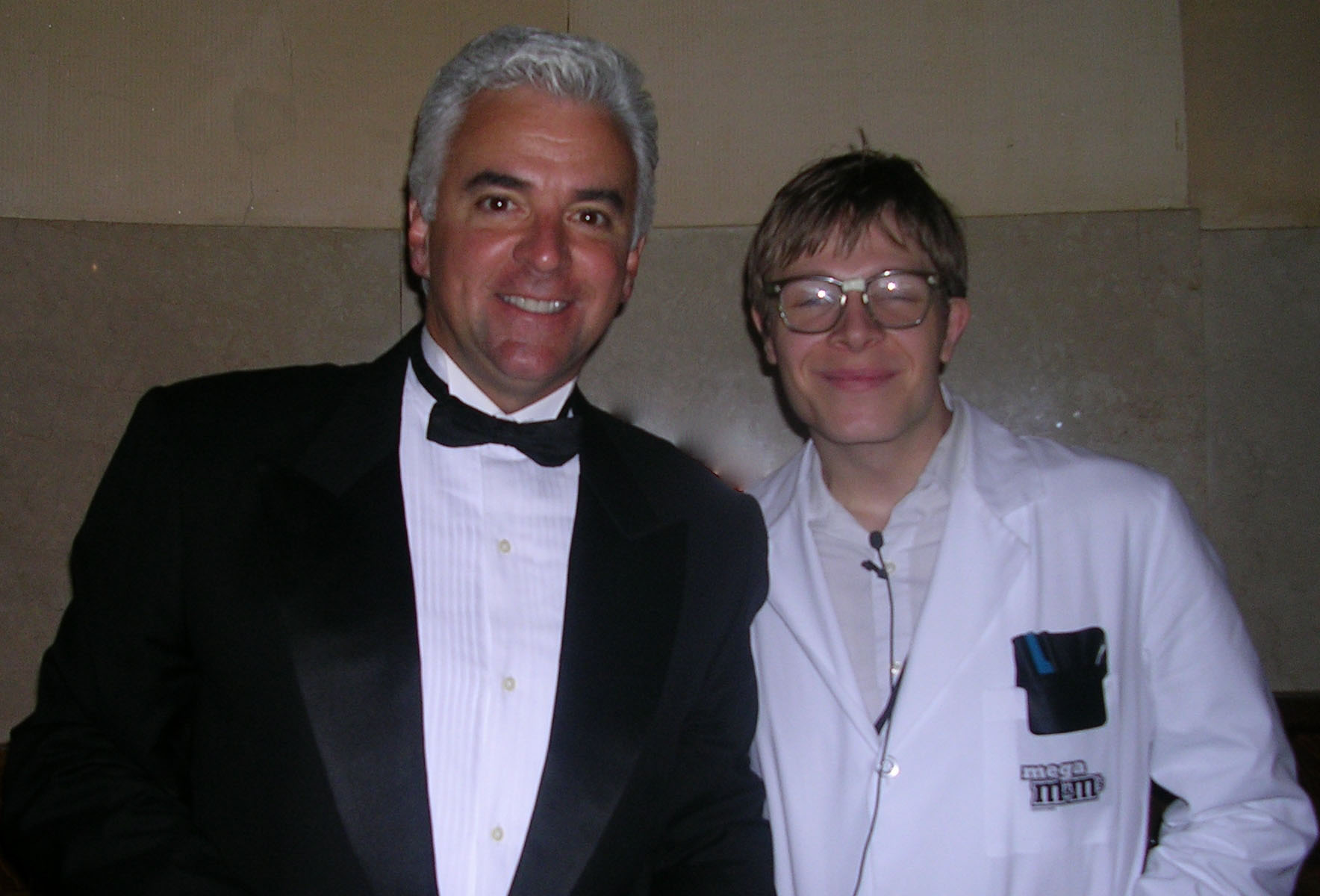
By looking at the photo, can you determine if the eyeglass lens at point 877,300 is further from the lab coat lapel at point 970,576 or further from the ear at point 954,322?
the lab coat lapel at point 970,576

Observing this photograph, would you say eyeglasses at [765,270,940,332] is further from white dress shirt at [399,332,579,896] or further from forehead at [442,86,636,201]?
white dress shirt at [399,332,579,896]

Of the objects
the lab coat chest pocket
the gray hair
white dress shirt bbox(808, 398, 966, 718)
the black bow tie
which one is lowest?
the lab coat chest pocket

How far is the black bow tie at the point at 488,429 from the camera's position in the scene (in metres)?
1.74

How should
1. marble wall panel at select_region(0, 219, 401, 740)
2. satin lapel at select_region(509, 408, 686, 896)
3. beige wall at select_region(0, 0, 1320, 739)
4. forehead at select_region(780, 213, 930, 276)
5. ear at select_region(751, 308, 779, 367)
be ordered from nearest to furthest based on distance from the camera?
satin lapel at select_region(509, 408, 686, 896) → forehead at select_region(780, 213, 930, 276) → ear at select_region(751, 308, 779, 367) → marble wall panel at select_region(0, 219, 401, 740) → beige wall at select_region(0, 0, 1320, 739)

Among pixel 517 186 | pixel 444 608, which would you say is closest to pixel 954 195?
pixel 517 186

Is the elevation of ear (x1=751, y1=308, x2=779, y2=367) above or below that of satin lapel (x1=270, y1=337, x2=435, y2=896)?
above

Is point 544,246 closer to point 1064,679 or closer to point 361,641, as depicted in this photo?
point 361,641

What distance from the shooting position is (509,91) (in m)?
1.81

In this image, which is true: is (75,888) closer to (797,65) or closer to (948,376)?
(948,376)

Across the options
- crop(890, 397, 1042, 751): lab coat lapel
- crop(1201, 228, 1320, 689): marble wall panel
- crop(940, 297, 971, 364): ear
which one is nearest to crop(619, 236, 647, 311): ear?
crop(940, 297, 971, 364): ear

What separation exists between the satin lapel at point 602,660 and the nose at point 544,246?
41 centimetres

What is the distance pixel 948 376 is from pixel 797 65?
3.39 feet

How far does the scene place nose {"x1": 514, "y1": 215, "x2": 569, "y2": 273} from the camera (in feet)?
5.65

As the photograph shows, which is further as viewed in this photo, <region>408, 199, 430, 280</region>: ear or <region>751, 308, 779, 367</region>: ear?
<region>751, 308, 779, 367</region>: ear
